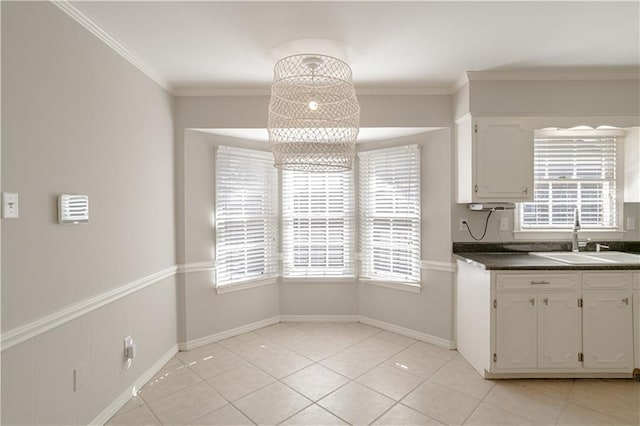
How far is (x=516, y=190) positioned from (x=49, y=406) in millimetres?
3528

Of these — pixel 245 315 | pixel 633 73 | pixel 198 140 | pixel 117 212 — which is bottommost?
pixel 245 315

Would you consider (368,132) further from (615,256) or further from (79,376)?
(79,376)

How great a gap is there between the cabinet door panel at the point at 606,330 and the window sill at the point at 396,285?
53.6 inches

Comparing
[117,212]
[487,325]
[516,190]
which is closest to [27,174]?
[117,212]

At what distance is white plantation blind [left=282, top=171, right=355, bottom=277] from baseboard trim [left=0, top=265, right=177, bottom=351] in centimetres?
165

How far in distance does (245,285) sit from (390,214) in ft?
5.82

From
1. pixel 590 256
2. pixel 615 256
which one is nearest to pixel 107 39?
pixel 590 256

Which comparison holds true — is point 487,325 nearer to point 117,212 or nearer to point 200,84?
point 117,212

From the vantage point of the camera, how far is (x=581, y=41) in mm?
2318

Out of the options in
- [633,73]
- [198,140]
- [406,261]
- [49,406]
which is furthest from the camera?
[406,261]

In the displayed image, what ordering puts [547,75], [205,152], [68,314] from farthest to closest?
[205,152]
[547,75]
[68,314]

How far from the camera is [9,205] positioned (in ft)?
4.90

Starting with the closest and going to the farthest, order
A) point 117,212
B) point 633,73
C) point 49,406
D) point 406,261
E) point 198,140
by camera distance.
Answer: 1. point 49,406
2. point 117,212
3. point 633,73
4. point 198,140
5. point 406,261

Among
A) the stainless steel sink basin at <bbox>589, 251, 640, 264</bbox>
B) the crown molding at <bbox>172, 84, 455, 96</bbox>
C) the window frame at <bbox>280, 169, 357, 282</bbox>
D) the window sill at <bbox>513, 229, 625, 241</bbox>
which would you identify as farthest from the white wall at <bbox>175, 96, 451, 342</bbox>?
the stainless steel sink basin at <bbox>589, 251, 640, 264</bbox>
